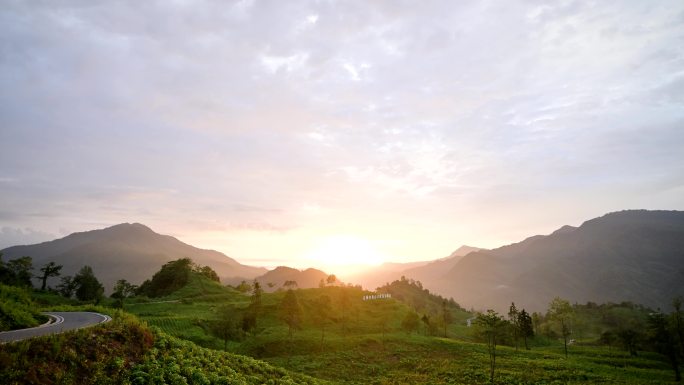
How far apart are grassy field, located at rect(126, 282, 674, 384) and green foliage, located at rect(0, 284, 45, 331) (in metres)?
35.7

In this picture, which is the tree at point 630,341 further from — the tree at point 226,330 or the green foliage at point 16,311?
the green foliage at point 16,311

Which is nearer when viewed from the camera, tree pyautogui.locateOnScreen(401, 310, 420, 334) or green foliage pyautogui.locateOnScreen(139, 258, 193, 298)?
tree pyautogui.locateOnScreen(401, 310, 420, 334)

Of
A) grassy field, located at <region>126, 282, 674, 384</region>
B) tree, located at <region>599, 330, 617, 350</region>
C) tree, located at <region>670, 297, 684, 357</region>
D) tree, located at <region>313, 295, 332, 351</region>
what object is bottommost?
tree, located at <region>599, 330, 617, 350</region>

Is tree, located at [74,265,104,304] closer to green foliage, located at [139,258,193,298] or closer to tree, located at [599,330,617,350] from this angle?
green foliage, located at [139,258,193,298]

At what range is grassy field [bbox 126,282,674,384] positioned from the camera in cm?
5512

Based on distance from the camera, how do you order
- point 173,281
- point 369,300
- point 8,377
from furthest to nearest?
point 173,281, point 369,300, point 8,377

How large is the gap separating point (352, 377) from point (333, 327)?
44456mm

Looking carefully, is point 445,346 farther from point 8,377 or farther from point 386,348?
point 8,377

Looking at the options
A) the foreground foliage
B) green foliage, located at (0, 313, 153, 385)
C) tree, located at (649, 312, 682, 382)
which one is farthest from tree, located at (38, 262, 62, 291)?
tree, located at (649, 312, 682, 382)

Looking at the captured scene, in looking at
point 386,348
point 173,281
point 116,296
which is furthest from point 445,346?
point 173,281

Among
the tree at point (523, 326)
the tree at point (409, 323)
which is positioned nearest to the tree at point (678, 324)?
the tree at point (523, 326)

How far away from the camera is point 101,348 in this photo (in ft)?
79.6

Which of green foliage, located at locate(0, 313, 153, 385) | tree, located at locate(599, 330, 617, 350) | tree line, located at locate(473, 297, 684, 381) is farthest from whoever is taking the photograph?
tree, located at locate(599, 330, 617, 350)

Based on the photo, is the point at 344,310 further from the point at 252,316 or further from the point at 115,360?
the point at 115,360
